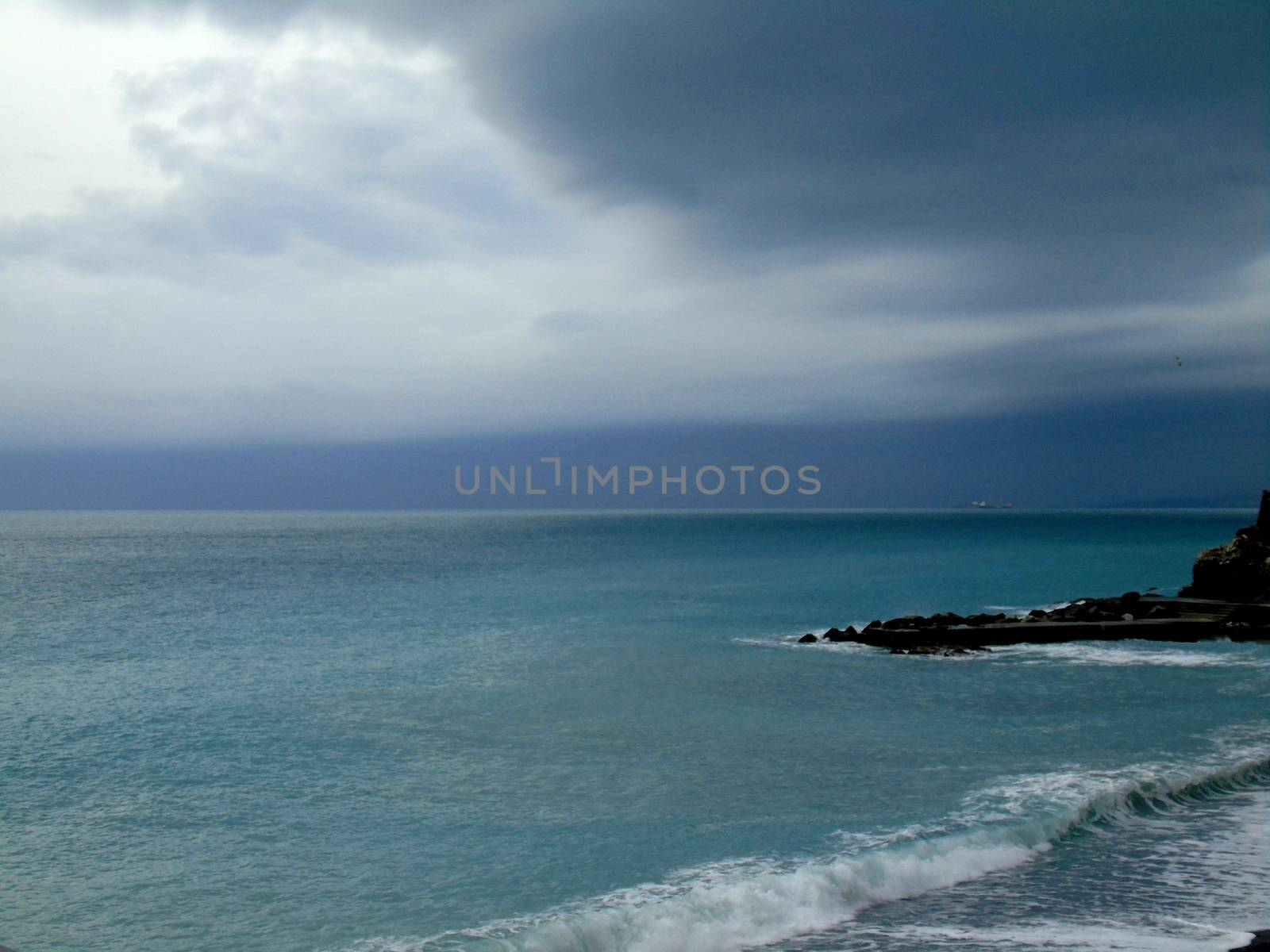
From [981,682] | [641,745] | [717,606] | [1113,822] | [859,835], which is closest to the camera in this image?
[859,835]

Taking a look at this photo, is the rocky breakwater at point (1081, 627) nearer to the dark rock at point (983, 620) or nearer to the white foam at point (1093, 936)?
the dark rock at point (983, 620)

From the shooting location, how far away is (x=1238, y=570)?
42.7 metres

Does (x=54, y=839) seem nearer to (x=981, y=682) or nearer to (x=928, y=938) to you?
(x=928, y=938)

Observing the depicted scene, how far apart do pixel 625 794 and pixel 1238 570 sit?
128 ft

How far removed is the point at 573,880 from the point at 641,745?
22.8 feet

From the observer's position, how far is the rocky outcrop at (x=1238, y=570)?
41500 mm

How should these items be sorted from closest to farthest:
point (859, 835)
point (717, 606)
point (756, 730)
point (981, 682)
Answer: point (859, 835), point (756, 730), point (981, 682), point (717, 606)

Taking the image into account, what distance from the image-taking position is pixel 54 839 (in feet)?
43.1

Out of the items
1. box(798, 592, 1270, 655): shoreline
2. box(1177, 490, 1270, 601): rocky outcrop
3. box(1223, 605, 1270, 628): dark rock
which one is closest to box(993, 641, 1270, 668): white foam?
box(798, 592, 1270, 655): shoreline

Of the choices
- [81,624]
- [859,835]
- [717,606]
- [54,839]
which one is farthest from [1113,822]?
[81,624]

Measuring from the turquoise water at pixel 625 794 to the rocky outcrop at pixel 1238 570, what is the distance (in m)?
12.6

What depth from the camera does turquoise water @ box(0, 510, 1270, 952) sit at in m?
10.3

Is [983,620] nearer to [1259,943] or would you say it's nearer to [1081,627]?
[1081,627]

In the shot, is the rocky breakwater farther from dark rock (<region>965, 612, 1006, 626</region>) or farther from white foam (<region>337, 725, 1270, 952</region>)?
white foam (<region>337, 725, 1270, 952</region>)
